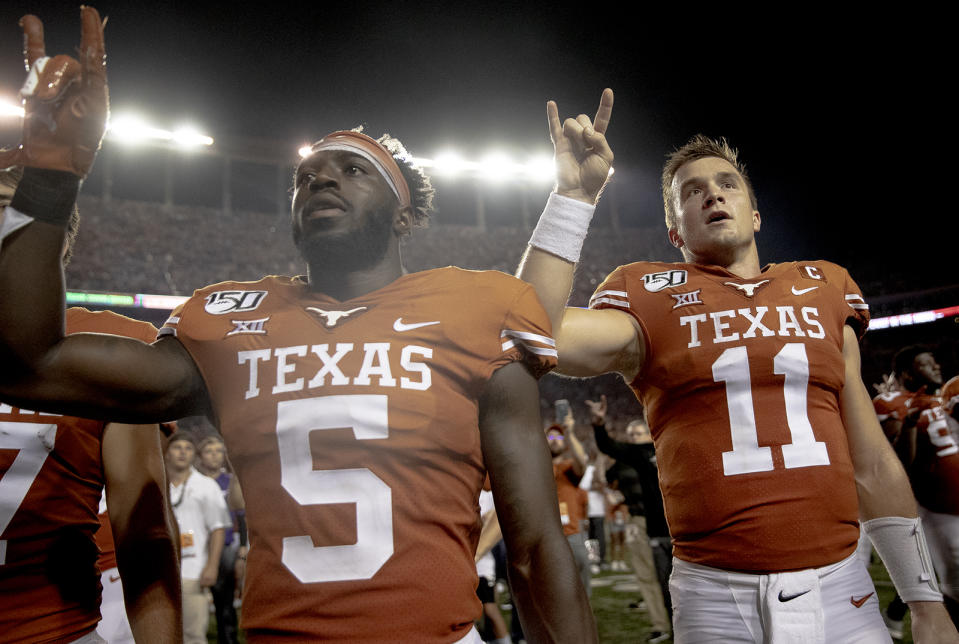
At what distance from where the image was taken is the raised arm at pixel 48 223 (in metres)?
1.27

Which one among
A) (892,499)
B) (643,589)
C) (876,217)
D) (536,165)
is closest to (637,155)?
(536,165)

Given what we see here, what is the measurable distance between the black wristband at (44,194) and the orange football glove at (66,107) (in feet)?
0.05

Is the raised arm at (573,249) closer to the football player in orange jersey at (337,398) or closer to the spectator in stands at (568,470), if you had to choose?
the football player in orange jersey at (337,398)

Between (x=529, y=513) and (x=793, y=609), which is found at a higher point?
(x=529, y=513)

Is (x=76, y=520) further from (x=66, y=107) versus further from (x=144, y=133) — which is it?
(x=144, y=133)

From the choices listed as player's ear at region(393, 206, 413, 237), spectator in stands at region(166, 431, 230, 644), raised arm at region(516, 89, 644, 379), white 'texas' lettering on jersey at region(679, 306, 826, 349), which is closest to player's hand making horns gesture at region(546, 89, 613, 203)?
raised arm at region(516, 89, 644, 379)

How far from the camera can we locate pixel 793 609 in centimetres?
182

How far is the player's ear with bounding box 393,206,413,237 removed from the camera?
6.05 feet

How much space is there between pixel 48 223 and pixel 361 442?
736 mm

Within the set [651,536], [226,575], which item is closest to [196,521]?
[226,575]

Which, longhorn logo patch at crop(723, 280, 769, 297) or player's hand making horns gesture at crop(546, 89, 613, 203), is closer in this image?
player's hand making horns gesture at crop(546, 89, 613, 203)

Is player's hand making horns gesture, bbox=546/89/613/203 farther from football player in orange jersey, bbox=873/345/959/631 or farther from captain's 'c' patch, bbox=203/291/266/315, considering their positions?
football player in orange jersey, bbox=873/345/959/631

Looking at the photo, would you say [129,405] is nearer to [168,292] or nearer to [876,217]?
[168,292]

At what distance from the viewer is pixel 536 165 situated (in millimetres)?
23328
